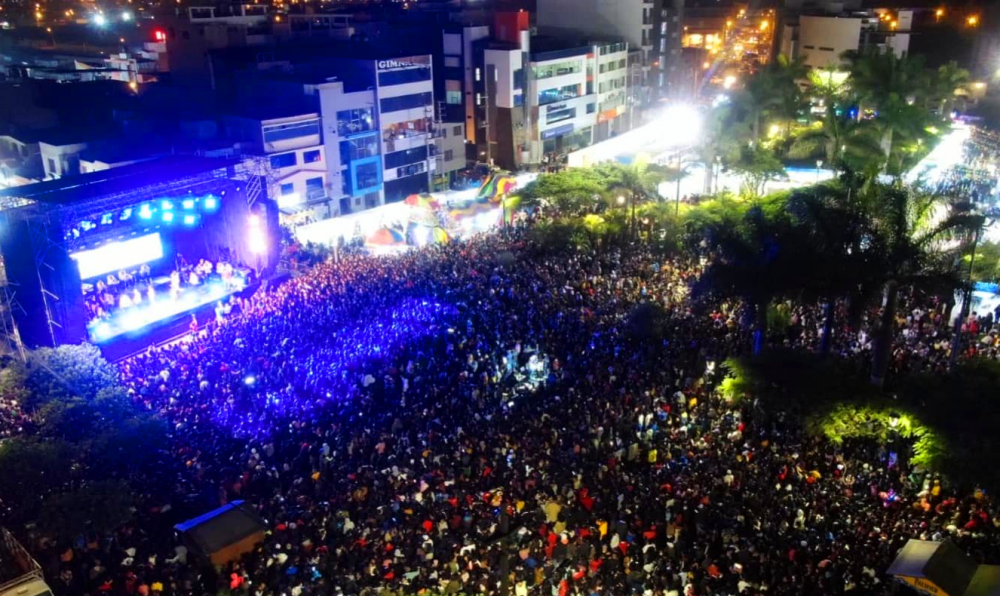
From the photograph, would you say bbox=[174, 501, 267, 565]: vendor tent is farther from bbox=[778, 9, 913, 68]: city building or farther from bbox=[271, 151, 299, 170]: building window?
bbox=[778, 9, 913, 68]: city building

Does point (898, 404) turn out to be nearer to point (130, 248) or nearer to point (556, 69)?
point (130, 248)

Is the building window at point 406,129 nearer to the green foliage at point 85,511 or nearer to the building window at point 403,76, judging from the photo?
the building window at point 403,76

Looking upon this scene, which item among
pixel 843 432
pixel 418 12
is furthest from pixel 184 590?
pixel 418 12

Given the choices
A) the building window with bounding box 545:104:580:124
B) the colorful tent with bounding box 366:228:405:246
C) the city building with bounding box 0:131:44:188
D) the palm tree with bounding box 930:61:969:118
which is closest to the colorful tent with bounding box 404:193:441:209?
the colorful tent with bounding box 366:228:405:246

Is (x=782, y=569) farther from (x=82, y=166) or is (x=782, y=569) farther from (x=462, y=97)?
(x=462, y=97)

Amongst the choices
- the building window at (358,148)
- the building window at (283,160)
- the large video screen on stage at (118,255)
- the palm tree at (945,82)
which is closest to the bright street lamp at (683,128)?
the palm tree at (945,82)

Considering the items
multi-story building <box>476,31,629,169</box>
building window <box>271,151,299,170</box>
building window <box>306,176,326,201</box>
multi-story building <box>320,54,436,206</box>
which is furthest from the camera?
multi-story building <box>476,31,629,169</box>

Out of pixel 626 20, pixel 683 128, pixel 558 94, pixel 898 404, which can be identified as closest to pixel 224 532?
pixel 898 404
